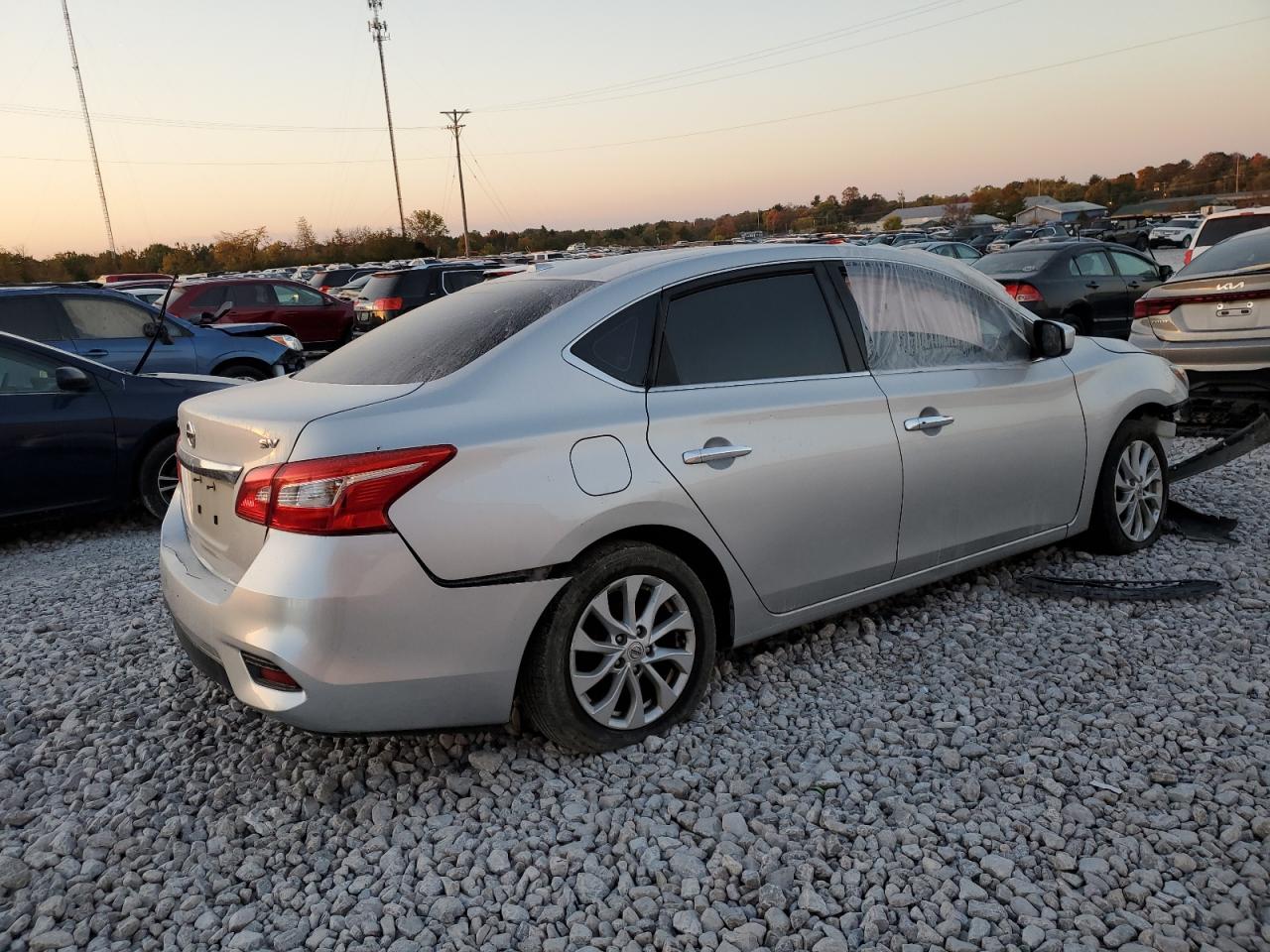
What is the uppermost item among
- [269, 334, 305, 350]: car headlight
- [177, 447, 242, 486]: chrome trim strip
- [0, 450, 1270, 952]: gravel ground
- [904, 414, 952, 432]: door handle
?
[177, 447, 242, 486]: chrome trim strip

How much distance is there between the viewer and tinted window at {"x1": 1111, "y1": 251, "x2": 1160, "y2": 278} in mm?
13430

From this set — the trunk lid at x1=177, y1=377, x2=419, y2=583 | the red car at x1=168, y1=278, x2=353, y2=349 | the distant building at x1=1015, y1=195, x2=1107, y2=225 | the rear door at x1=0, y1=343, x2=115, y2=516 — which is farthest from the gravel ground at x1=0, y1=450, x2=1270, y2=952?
the distant building at x1=1015, y1=195, x2=1107, y2=225

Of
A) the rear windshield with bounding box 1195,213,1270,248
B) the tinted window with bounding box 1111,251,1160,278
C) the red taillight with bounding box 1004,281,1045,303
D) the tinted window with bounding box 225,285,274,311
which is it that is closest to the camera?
the red taillight with bounding box 1004,281,1045,303

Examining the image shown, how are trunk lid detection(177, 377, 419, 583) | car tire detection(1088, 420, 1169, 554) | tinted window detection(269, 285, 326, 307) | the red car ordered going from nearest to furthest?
trunk lid detection(177, 377, 419, 583) < car tire detection(1088, 420, 1169, 554) < the red car < tinted window detection(269, 285, 326, 307)

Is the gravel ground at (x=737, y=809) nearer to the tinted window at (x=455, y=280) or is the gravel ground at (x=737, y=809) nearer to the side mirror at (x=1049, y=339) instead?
the side mirror at (x=1049, y=339)

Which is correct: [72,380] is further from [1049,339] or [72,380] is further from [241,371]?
[1049,339]

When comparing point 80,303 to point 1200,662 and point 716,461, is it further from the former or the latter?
point 1200,662

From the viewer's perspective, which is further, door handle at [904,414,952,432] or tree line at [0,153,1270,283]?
tree line at [0,153,1270,283]

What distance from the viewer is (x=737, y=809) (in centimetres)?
304

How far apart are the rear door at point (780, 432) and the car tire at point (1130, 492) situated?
1.61 m

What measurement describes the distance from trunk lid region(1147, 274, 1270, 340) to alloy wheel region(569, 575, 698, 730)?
5.69 m

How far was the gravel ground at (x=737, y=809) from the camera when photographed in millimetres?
2584

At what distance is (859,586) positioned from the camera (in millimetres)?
3936

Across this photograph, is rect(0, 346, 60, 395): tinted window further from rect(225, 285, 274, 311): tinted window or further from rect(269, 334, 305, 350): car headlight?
rect(225, 285, 274, 311): tinted window
